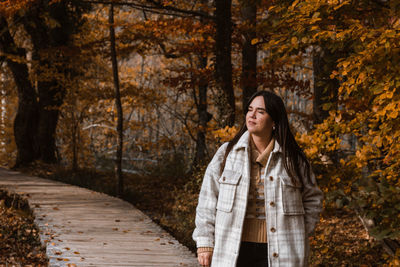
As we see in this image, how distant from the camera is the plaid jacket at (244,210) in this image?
255 centimetres

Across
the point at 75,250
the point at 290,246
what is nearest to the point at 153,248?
the point at 75,250

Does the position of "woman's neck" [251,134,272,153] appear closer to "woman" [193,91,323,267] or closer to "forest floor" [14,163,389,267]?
"woman" [193,91,323,267]

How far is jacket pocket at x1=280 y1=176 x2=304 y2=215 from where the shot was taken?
258 cm

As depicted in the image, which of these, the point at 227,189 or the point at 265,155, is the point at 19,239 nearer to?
the point at 227,189

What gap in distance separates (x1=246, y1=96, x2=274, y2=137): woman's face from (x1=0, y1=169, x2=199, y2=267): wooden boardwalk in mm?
2834

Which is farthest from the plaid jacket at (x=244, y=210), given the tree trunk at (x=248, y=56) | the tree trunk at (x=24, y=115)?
the tree trunk at (x=24, y=115)

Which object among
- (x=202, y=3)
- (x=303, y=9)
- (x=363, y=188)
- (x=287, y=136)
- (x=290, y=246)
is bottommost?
(x=290, y=246)

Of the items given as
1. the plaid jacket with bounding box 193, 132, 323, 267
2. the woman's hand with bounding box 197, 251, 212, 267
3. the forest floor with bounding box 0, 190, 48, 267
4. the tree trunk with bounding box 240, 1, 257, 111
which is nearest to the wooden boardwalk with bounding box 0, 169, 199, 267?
the forest floor with bounding box 0, 190, 48, 267

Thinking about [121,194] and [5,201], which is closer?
[5,201]

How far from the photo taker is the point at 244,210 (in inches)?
101

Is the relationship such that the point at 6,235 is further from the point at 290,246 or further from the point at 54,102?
the point at 54,102

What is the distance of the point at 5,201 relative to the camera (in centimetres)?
1005

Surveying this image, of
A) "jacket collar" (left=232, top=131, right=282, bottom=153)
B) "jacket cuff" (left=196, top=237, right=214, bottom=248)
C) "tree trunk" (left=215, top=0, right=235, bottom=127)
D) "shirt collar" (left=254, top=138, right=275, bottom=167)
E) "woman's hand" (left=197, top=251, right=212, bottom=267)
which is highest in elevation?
"tree trunk" (left=215, top=0, right=235, bottom=127)

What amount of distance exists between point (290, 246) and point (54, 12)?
14940 mm
